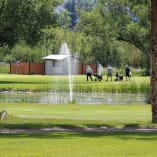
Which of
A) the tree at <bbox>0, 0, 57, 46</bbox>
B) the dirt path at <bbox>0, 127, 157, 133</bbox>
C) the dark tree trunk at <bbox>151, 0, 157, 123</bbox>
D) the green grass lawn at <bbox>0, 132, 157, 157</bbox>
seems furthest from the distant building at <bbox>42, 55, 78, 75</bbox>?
the green grass lawn at <bbox>0, 132, 157, 157</bbox>

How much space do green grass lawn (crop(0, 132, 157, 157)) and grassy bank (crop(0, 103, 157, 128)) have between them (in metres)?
2.88

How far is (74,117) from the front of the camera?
86.5ft

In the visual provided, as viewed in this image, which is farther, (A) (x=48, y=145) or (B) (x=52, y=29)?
(B) (x=52, y=29)

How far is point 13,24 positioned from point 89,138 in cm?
4830

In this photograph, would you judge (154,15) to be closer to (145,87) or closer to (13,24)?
(145,87)

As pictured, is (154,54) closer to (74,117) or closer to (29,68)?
(74,117)

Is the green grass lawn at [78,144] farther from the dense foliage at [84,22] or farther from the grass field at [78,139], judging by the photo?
the dense foliage at [84,22]

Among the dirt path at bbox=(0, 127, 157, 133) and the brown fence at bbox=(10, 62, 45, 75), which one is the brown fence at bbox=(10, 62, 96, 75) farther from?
the dirt path at bbox=(0, 127, 157, 133)

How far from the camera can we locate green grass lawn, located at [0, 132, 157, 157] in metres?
14.3

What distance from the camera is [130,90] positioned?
1983 inches

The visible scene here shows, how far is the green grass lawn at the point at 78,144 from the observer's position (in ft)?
47.0

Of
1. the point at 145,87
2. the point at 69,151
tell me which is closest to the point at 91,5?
the point at 145,87

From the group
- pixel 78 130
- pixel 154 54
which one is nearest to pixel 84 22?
pixel 154 54

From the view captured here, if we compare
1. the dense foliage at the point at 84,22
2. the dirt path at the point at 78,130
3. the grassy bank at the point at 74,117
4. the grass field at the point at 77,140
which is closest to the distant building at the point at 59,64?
the dense foliage at the point at 84,22
